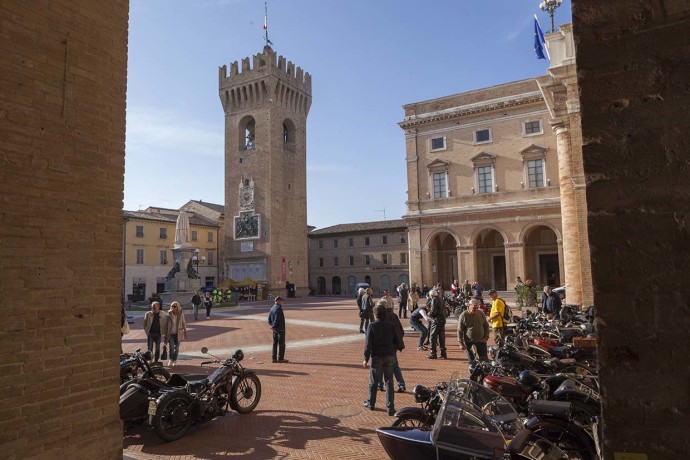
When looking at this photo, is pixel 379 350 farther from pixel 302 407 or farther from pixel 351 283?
pixel 351 283

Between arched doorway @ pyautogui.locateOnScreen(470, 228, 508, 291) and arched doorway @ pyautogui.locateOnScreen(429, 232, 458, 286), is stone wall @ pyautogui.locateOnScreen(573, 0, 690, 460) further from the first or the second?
arched doorway @ pyautogui.locateOnScreen(429, 232, 458, 286)

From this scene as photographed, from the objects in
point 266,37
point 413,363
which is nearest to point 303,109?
point 266,37

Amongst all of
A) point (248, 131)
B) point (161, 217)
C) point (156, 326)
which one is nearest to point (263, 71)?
point (248, 131)

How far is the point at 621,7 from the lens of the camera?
2043 millimetres

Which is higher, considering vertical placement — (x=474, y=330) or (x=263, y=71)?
(x=263, y=71)

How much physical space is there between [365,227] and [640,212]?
2171 inches

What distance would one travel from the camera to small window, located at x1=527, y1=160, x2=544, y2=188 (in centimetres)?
3438

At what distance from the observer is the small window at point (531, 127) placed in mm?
34875

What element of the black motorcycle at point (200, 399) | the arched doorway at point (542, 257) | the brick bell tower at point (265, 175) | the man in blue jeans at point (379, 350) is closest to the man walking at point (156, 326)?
the black motorcycle at point (200, 399)

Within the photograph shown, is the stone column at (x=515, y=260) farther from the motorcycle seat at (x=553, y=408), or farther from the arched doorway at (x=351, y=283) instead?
the motorcycle seat at (x=553, y=408)

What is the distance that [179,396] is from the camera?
20.3 feet

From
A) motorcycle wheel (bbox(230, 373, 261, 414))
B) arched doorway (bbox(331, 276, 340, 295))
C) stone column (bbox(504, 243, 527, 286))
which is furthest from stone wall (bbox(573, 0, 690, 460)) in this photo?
arched doorway (bbox(331, 276, 340, 295))

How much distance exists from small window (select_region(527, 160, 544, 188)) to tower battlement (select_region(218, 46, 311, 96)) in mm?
29537

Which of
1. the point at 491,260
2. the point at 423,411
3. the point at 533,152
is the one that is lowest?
the point at 423,411
